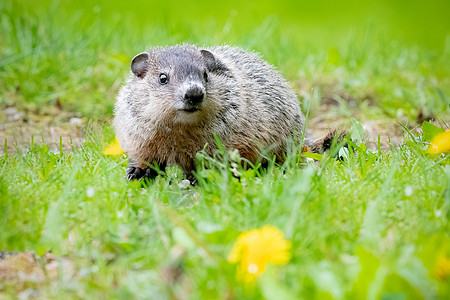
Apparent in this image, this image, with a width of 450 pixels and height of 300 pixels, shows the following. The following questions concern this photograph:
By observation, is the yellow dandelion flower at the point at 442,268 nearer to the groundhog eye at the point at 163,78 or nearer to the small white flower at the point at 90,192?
the small white flower at the point at 90,192

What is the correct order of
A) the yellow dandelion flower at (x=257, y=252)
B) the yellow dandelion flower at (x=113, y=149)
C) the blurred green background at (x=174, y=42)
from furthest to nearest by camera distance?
the blurred green background at (x=174, y=42) → the yellow dandelion flower at (x=113, y=149) → the yellow dandelion flower at (x=257, y=252)

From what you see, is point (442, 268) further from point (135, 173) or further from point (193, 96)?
point (135, 173)

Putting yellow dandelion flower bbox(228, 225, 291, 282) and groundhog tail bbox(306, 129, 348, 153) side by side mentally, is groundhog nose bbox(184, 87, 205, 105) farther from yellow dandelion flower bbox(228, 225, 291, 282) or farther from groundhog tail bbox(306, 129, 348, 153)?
yellow dandelion flower bbox(228, 225, 291, 282)

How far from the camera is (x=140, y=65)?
413cm

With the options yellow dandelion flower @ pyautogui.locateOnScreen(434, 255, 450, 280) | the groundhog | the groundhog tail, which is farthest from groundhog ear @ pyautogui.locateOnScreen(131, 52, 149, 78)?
yellow dandelion flower @ pyautogui.locateOnScreen(434, 255, 450, 280)

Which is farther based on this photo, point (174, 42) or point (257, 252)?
point (174, 42)

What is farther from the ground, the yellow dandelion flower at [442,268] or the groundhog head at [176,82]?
the groundhog head at [176,82]

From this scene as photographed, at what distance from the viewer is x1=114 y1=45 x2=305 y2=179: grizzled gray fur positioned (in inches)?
149

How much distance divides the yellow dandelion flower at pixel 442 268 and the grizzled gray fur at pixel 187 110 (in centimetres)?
187

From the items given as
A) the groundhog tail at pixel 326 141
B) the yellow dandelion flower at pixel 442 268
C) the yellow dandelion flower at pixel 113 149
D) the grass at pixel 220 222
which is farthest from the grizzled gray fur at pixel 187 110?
the yellow dandelion flower at pixel 442 268

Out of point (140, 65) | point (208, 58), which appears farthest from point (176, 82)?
point (140, 65)

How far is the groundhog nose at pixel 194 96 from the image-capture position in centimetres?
364

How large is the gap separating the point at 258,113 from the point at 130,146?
0.96 meters

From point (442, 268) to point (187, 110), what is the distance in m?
1.98
